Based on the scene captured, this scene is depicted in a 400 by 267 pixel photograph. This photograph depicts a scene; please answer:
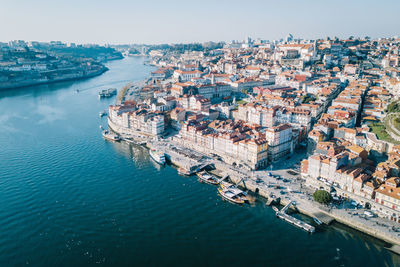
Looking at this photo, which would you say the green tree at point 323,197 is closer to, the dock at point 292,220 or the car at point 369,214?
the dock at point 292,220

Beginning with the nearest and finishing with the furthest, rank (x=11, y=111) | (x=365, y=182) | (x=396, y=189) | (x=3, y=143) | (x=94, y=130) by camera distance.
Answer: (x=396, y=189) < (x=365, y=182) < (x=3, y=143) < (x=94, y=130) < (x=11, y=111)

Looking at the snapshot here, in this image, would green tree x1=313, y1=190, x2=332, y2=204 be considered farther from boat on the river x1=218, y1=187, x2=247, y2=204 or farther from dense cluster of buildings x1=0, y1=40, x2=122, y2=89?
dense cluster of buildings x1=0, y1=40, x2=122, y2=89

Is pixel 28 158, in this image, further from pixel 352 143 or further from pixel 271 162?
pixel 352 143

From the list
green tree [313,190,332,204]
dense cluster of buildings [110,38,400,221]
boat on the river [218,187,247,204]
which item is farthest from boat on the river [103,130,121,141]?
green tree [313,190,332,204]

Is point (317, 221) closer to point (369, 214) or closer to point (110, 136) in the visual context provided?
point (369, 214)

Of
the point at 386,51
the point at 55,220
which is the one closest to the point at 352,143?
the point at 55,220

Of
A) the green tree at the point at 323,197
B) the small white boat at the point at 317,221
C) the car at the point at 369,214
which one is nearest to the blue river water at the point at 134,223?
the small white boat at the point at 317,221

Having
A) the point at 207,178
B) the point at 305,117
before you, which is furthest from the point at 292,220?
the point at 305,117
